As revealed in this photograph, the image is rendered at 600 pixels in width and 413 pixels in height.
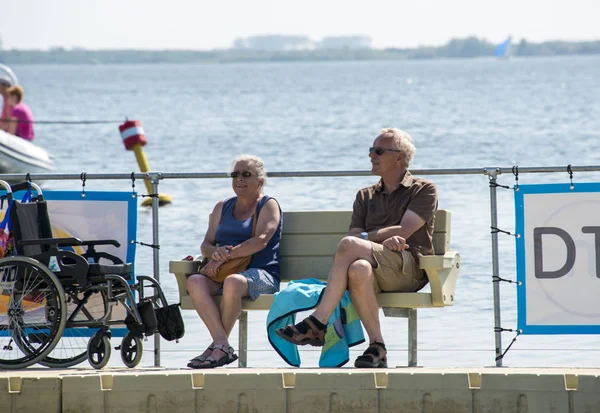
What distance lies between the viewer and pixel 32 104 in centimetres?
7338

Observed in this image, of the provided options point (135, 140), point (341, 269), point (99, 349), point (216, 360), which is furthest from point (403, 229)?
point (135, 140)

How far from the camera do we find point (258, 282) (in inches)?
271

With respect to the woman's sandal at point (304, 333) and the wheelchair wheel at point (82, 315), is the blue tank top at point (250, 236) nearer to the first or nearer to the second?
the woman's sandal at point (304, 333)

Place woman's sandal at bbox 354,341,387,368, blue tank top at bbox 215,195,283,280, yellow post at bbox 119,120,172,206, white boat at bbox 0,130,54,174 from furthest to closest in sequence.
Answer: white boat at bbox 0,130,54,174 < yellow post at bbox 119,120,172,206 < blue tank top at bbox 215,195,283,280 < woman's sandal at bbox 354,341,387,368

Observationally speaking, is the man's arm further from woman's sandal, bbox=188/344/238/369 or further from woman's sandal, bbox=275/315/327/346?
woman's sandal, bbox=188/344/238/369

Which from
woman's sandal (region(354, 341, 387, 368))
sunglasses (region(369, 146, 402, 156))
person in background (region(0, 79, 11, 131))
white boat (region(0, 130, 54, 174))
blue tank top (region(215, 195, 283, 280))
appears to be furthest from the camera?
white boat (region(0, 130, 54, 174))

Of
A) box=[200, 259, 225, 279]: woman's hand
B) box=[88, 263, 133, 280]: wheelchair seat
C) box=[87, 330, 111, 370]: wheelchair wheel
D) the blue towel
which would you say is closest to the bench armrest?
the blue towel

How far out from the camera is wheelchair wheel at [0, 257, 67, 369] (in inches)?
257

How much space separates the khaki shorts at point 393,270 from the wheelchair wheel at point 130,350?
1.31 meters

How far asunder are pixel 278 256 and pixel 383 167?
2.60ft

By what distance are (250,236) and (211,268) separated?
34cm

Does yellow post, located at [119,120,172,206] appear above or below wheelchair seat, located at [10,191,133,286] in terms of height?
above

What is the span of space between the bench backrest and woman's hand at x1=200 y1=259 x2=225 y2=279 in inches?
18.4

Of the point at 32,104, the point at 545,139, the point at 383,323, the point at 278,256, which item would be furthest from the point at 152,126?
the point at 278,256
